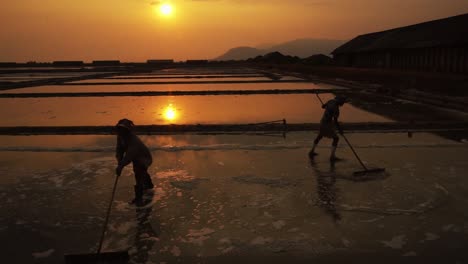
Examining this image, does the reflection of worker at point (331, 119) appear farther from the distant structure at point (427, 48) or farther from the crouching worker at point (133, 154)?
the distant structure at point (427, 48)

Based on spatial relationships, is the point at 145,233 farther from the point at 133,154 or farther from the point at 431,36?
the point at 431,36

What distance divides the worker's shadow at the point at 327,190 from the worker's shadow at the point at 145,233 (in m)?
1.87

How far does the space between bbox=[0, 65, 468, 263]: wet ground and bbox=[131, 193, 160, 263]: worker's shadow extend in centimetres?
1

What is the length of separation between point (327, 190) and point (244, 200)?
1105 mm

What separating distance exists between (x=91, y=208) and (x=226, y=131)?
17.6 feet

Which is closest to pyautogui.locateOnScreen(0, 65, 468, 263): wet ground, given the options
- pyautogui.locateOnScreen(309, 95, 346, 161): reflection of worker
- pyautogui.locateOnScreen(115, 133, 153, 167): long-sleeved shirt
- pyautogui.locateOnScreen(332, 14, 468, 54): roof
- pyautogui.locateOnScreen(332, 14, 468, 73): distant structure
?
pyautogui.locateOnScreen(309, 95, 346, 161): reflection of worker

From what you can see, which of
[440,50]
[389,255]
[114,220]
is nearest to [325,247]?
[389,255]

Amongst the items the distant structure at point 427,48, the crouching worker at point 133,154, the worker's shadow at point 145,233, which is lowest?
the worker's shadow at point 145,233

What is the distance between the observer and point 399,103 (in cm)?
1556

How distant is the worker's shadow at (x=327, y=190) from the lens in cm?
462

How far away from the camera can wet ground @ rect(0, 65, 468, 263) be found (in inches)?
148

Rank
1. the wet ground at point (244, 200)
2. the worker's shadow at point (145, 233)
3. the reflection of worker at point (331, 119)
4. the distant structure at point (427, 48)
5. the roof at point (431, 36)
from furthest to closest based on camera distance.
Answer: the roof at point (431, 36) < the distant structure at point (427, 48) < the reflection of worker at point (331, 119) < the wet ground at point (244, 200) < the worker's shadow at point (145, 233)

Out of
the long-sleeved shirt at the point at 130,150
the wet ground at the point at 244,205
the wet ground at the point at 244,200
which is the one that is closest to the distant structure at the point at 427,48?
the wet ground at the point at 244,200

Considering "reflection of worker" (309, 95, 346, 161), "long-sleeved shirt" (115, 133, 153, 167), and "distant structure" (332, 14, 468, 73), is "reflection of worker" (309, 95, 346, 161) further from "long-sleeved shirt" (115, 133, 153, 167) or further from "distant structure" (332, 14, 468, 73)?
"distant structure" (332, 14, 468, 73)
